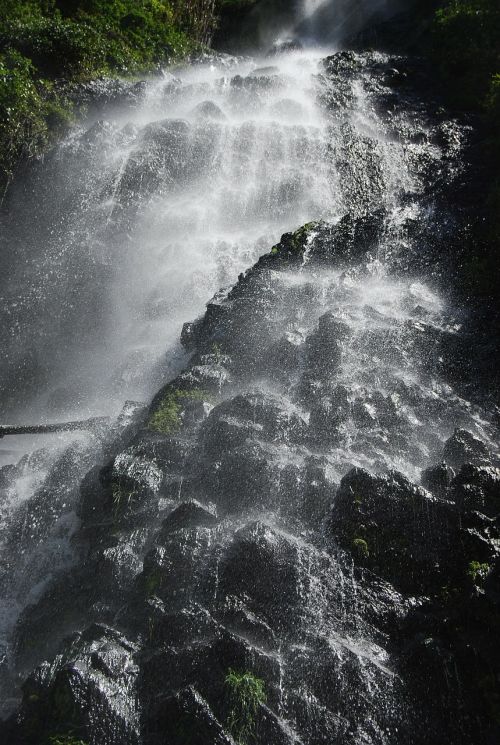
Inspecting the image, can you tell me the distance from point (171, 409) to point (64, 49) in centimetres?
1679

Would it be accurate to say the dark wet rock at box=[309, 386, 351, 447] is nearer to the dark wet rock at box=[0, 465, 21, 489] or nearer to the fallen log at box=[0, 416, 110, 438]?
the fallen log at box=[0, 416, 110, 438]

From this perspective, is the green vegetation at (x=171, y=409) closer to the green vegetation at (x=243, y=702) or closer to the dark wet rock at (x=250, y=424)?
the dark wet rock at (x=250, y=424)

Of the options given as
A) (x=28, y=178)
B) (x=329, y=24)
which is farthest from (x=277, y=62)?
(x=28, y=178)

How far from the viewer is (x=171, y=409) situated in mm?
9000

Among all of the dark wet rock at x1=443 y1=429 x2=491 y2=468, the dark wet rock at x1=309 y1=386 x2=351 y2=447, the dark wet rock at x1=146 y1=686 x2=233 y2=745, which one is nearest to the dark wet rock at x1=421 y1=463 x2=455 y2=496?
the dark wet rock at x1=443 y1=429 x2=491 y2=468

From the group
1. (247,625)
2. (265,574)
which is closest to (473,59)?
(265,574)

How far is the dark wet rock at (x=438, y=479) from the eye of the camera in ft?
23.1

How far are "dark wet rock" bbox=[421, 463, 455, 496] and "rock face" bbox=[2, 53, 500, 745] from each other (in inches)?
0.8

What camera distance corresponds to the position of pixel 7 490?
9.58 m

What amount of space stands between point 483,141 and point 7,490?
55.2 ft

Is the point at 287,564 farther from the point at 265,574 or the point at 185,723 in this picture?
the point at 185,723

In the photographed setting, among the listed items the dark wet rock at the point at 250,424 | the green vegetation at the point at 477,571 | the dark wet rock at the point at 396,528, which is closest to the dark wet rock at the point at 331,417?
the dark wet rock at the point at 250,424

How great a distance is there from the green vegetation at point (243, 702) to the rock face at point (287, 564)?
0.02 metres

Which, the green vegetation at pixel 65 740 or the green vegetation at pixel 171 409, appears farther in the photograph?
the green vegetation at pixel 171 409
